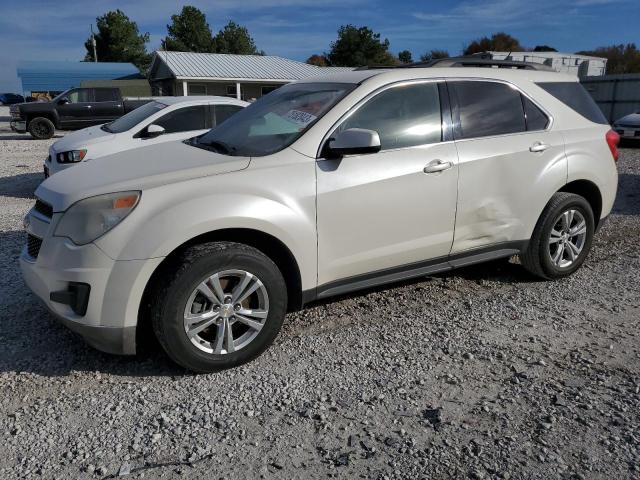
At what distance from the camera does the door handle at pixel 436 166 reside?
12.7 feet

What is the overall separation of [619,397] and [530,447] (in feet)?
2.64

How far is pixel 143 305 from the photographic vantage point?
3.20m

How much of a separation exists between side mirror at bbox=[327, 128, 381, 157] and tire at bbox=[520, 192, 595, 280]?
1.89 m

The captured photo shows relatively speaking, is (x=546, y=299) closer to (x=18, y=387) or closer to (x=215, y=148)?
(x=215, y=148)

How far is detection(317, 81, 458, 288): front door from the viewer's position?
3.58 m

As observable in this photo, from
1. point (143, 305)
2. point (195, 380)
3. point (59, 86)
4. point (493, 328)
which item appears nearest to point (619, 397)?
point (493, 328)

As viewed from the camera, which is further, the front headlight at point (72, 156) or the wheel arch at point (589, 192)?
the front headlight at point (72, 156)

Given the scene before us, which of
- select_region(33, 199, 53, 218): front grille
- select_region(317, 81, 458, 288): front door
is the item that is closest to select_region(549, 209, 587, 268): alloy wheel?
select_region(317, 81, 458, 288): front door

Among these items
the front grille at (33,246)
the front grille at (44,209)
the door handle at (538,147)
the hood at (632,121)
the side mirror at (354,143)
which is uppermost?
the hood at (632,121)

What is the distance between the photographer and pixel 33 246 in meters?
3.44

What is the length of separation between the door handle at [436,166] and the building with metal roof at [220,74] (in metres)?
33.9

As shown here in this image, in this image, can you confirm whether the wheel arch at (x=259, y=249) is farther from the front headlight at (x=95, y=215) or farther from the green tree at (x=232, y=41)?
the green tree at (x=232, y=41)

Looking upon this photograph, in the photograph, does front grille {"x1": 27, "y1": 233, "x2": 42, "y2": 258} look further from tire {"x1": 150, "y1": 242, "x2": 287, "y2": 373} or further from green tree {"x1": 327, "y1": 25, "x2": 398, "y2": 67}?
green tree {"x1": 327, "y1": 25, "x2": 398, "y2": 67}

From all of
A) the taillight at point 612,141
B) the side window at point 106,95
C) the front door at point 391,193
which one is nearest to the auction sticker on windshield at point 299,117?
the front door at point 391,193
